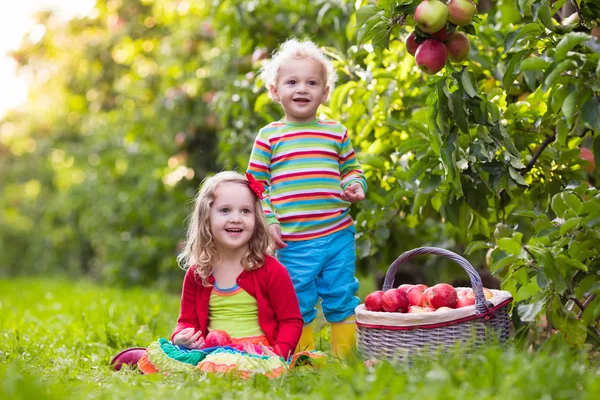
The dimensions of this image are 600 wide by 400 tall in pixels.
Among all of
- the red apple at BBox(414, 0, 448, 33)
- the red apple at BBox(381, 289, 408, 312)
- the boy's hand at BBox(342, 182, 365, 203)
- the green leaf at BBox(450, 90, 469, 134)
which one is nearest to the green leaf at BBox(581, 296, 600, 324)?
the red apple at BBox(381, 289, 408, 312)

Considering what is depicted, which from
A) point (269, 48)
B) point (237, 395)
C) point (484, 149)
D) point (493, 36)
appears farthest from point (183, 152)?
point (237, 395)

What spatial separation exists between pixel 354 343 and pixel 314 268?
341mm

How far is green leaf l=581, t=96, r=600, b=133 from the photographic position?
235cm

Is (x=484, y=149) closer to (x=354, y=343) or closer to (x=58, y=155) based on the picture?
(x=354, y=343)

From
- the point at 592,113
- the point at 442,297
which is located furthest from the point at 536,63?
the point at 442,297

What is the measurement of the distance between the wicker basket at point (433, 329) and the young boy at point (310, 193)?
1.57 ft

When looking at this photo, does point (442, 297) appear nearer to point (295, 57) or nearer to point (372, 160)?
point (372, 160)

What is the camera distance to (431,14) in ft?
8.35

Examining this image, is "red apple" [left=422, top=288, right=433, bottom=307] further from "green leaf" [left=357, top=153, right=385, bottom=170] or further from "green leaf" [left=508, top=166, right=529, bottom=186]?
"green leaf" [left=357, top=153, right=385, bottom=170]

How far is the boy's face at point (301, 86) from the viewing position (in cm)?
320

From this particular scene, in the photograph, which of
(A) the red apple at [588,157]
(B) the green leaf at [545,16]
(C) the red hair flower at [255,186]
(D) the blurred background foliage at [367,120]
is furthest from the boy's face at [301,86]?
(A) the red apple at [588,157]

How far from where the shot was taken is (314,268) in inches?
125

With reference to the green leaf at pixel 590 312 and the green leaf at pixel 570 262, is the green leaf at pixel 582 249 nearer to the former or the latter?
the green leaf at pixel 570 262

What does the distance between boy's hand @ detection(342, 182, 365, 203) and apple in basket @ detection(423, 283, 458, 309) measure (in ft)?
1.72
